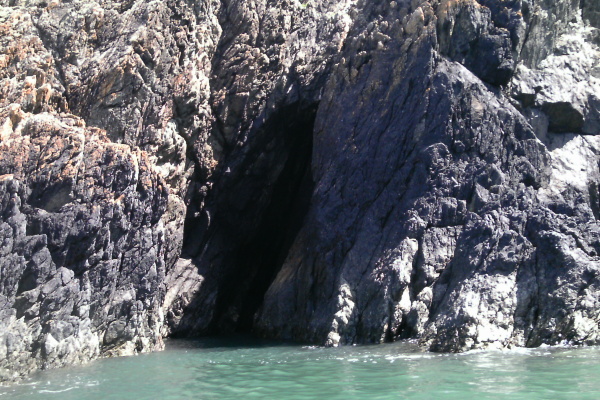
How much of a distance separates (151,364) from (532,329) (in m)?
9.68

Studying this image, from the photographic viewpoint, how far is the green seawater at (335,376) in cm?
1173

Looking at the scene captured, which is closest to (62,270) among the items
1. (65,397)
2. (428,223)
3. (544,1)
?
(65,397)

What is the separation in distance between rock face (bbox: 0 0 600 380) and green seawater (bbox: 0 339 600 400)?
132cm

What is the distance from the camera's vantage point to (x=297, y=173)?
1049 inches

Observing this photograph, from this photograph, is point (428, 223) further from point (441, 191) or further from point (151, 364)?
point (151, 364)

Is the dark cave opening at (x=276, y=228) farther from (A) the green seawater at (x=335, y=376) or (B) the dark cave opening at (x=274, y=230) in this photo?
(A) the green seawater at (x=335, y=376)

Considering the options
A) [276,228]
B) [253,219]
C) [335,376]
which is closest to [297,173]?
[276,228]

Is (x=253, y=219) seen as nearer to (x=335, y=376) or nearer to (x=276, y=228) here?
(x=276, y=228)

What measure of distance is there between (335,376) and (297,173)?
45.3ft

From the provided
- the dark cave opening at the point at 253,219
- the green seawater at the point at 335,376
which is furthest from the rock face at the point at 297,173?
the green seawater at the point at 335,376

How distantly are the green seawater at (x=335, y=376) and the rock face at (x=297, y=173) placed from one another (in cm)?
132

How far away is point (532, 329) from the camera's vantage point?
17.9 metres

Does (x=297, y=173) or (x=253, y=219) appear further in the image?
(x=297, y=173)

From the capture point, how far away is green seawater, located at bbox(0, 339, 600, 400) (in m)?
11.7
